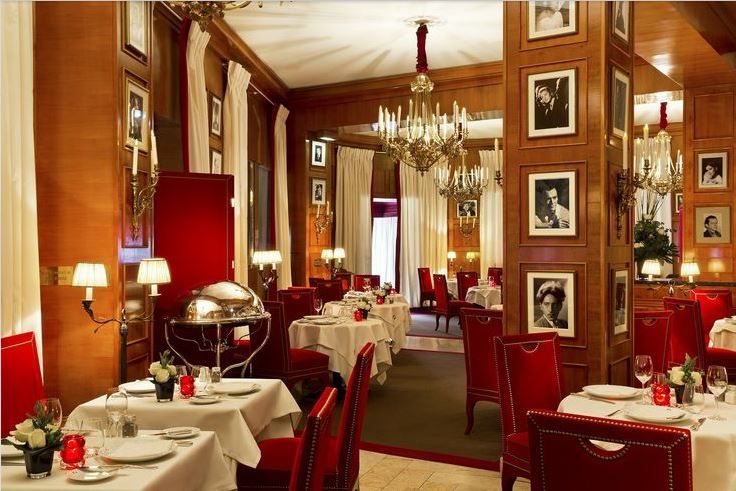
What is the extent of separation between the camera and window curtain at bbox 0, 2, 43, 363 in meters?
4.06

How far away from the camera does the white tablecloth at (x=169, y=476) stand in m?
2.17

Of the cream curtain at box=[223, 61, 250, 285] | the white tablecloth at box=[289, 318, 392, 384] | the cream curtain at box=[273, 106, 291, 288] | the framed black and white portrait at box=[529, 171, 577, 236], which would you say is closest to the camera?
the framed black and white portrait at box=[529, 171, 577, 236]

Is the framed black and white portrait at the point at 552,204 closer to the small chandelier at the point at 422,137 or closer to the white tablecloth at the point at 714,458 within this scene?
the white tablecloth at the point at 714,458

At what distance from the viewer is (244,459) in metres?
3.11

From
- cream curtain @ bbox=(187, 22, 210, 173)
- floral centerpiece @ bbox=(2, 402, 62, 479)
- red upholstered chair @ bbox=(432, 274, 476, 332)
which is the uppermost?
cream curtain @ bbox=(187, 22, 210, 173)

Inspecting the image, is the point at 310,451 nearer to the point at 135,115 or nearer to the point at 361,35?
the point at 135,115

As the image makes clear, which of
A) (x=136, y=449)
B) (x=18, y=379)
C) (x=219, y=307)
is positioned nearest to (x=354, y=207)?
(x=219, y=307)

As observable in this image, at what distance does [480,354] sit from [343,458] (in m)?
2.57

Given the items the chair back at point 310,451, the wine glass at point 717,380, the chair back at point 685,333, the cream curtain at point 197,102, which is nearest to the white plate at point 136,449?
the chair back at point 310,451

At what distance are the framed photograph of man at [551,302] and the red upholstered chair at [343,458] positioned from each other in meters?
1.86

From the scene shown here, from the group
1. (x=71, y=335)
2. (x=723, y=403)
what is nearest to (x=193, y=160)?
(x=71, y=335)

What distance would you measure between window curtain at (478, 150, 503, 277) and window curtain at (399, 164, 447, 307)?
0.93m

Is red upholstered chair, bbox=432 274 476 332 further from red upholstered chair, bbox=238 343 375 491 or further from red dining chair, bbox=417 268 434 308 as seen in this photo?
red upholstered chair, bbox=238 343 375 491

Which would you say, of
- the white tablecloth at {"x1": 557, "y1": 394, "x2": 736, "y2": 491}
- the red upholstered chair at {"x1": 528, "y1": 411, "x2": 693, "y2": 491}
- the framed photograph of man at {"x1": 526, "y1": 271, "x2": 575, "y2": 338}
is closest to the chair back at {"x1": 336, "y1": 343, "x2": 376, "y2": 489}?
the red upholstered chair at {"x1": 528, "y1": 411, "x2": 693, "y2": 491}
